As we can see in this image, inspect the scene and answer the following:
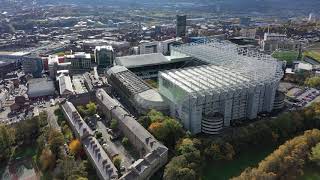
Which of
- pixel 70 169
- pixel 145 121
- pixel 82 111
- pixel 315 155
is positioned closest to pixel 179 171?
pixel 70 169

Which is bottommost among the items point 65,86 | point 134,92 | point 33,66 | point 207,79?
point 65,86

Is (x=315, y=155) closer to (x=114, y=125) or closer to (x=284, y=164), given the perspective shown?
(x=284, y=164)

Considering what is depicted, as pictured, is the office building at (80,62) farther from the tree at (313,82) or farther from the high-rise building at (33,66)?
the tree at (313,82)

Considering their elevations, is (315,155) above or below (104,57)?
below

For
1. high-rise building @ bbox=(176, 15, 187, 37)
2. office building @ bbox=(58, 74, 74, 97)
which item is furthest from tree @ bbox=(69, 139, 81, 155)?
high-rise building @ bbox=(176, 15, 187, 37)

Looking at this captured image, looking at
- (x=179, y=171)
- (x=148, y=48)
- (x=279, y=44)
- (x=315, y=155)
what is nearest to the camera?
(x=179, y=171)

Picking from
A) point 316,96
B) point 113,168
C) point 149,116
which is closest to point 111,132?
point 149,116

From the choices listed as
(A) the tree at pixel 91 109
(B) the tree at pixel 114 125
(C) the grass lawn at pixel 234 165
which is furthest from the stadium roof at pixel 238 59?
(A) the tree at pixel 91 109
